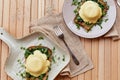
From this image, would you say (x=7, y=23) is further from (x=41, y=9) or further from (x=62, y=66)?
(x=62, y=66)

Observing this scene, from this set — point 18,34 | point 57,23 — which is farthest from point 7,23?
point 57,23

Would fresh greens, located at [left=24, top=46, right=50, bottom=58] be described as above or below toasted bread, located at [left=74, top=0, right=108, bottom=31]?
below

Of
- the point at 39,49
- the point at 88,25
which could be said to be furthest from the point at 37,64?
the point at 88,25

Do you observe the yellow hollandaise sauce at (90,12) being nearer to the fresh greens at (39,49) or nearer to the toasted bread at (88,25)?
the toasted bread at (88,25)

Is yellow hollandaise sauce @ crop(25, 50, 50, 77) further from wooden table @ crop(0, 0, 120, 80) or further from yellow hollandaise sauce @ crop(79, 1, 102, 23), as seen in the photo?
yellow hollandaise sauce @ crop(79, 1, 102, 23)

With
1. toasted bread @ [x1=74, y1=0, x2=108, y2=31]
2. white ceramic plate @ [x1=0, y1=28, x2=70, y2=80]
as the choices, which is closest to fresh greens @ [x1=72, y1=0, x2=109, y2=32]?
toasted bread @ [x1=74, y1=0, x2=108, y2=31]

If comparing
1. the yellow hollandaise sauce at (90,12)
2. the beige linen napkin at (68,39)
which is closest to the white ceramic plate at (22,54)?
the beige linen napkin at (68,39)
